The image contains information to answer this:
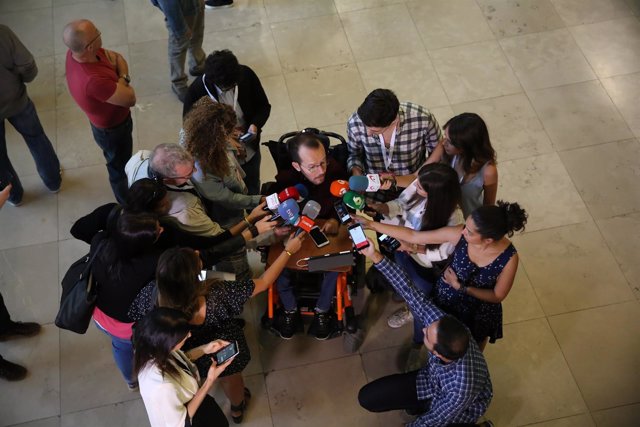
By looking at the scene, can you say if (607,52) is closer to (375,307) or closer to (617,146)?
(617,146)

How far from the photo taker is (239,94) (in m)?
3.77

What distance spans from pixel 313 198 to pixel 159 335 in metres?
1.32

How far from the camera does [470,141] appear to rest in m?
3.18

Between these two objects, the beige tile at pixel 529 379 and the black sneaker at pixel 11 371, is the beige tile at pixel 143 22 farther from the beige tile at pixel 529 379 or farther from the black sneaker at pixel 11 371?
the beige tile at pixel 529 379

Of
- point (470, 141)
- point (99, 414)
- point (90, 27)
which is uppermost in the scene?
point (90, 27)

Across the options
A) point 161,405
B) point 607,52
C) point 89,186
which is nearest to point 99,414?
point 161,405

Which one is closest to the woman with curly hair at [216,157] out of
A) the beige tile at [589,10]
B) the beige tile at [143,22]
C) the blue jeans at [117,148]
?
the blue jeans at [117,148]

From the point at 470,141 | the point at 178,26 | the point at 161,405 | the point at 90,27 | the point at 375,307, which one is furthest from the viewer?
the point at 178,26

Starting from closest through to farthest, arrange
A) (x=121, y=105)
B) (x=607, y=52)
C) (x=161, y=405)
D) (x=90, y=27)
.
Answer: (x=161, y=405)
(x=90, y=27)
(x=121, y=105)
(x=607, y=52)

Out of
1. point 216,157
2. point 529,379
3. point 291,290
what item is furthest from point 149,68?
point 529,379

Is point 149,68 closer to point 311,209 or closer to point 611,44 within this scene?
point 311,209

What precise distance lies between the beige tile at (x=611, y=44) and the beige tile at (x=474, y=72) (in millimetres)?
796

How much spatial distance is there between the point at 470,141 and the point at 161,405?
2016 mm

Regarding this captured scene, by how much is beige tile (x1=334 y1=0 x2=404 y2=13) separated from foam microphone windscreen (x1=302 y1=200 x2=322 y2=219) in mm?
3207
